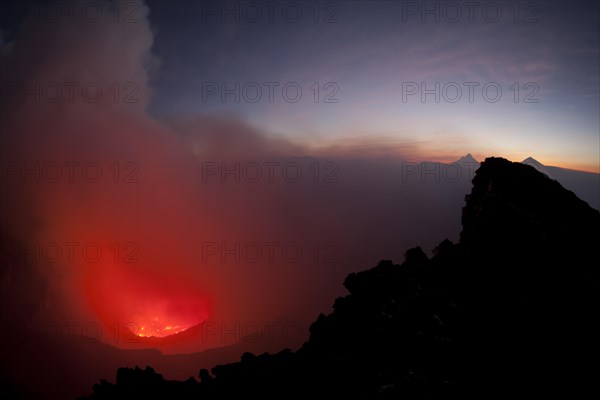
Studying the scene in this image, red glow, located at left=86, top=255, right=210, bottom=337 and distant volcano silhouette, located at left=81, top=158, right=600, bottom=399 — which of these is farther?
red glow, located at left=86, top=255, right=210, bottom=337

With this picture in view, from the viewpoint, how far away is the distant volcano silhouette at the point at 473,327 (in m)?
10.8

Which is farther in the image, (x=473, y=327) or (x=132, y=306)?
(x=132, y=306)

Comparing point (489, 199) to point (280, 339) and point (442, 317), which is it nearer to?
point (442, 317)

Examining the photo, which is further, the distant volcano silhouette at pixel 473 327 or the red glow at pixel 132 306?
the red glow at pixel 132 306

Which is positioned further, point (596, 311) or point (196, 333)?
point (196, 333)

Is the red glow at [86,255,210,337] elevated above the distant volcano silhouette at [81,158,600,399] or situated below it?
below

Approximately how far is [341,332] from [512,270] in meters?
10.0

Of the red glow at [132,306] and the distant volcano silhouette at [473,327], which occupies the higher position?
the distant volcano silhouette at [473,327]

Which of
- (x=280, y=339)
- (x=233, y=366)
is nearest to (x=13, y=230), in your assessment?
(x=280, y=339)

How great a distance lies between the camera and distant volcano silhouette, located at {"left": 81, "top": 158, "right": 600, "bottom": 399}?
10.8 m

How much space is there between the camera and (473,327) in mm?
13656

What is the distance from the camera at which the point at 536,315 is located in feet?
41.0

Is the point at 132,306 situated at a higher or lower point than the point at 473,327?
lower

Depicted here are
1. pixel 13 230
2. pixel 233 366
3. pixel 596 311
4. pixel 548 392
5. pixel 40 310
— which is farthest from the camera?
pixel 13 230
